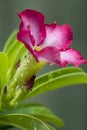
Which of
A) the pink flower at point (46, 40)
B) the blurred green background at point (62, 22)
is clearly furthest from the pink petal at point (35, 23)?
the blurred green background at point (62, 22)

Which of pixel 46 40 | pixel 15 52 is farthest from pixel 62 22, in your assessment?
pixel 46 40

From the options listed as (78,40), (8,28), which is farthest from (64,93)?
(8,28)

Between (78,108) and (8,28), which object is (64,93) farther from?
(8,28)

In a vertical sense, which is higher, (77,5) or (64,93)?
(77,5)

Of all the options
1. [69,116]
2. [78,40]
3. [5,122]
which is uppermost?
[5,122]

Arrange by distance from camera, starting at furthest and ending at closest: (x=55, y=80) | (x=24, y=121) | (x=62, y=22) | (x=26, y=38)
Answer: (x=62, y=22), (x=55, y=80), (x=24, y=121), (x=26, y=38)

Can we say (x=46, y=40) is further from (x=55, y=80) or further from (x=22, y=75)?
Answer: (x=55, y=80)

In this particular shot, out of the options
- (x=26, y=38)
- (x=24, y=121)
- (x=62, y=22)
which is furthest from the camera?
(x=62, y=22)
